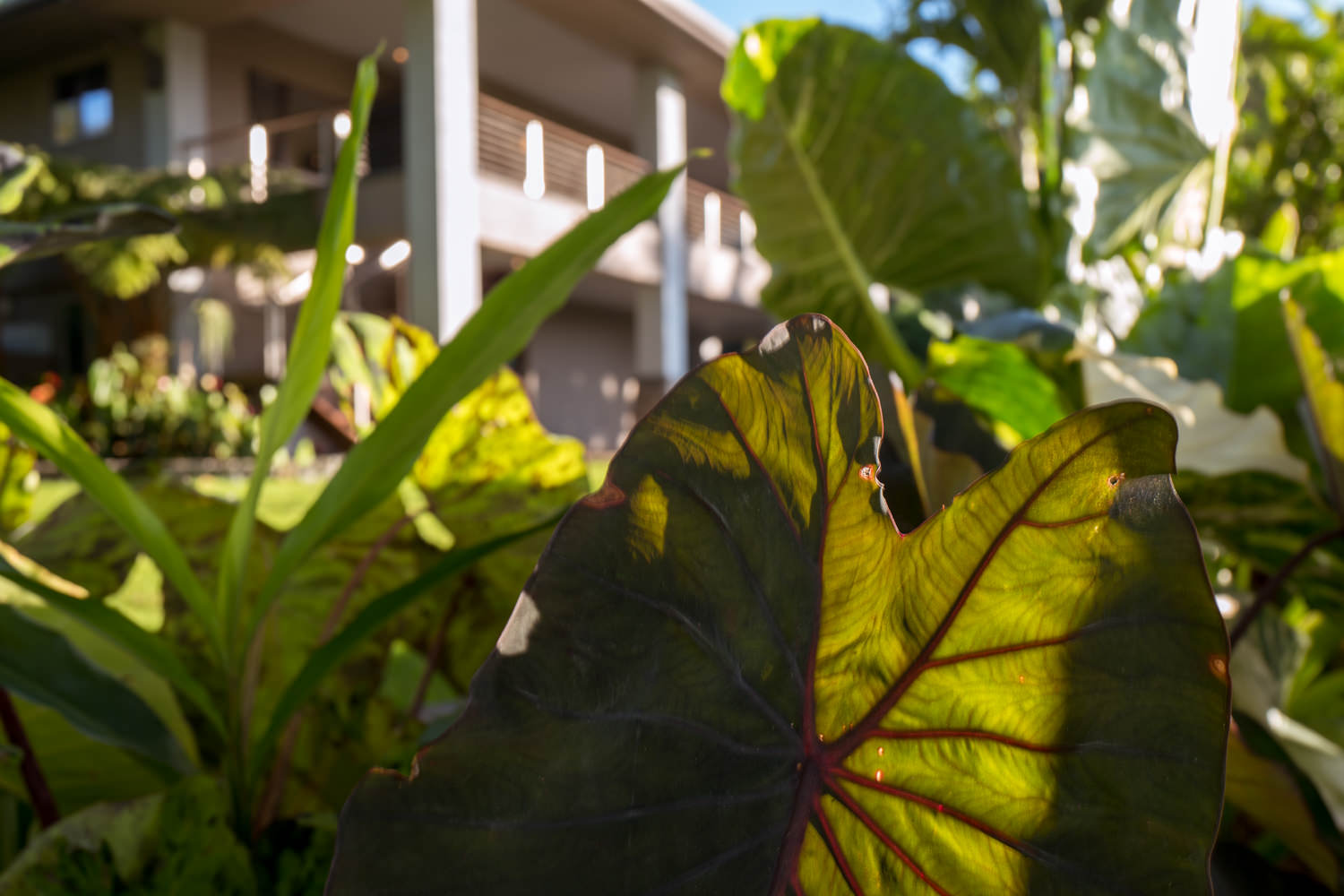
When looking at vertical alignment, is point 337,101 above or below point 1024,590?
above

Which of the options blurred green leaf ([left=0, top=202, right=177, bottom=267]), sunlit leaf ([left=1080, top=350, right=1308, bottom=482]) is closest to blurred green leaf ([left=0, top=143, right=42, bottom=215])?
blurred green leaf ([left=0, top=202, right=177, bottom=267])

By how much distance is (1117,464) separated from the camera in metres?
0.22

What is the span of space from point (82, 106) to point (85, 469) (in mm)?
13175

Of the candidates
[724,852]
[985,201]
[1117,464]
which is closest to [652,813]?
[724,852]

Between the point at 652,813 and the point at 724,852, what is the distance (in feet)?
0.07

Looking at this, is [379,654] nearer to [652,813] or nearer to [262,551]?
[262,551]

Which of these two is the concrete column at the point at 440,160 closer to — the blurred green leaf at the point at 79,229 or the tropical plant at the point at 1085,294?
the tropical plant at the point at 1085,294

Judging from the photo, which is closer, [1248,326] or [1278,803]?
[1278,803]

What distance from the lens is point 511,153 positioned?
9.42 m

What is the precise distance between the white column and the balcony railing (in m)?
0.15

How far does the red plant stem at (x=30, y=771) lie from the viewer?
1.33 ft

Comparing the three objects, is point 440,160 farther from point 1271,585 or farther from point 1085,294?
point 1271,585

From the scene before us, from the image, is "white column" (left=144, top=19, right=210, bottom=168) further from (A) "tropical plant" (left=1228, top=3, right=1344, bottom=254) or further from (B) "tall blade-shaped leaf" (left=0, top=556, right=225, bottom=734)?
(B) "tall blade-shaped leaf" (left=0, top=556, right=225, bottom=734)

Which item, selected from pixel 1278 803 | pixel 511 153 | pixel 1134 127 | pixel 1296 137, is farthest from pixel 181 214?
pixel 1278 803
